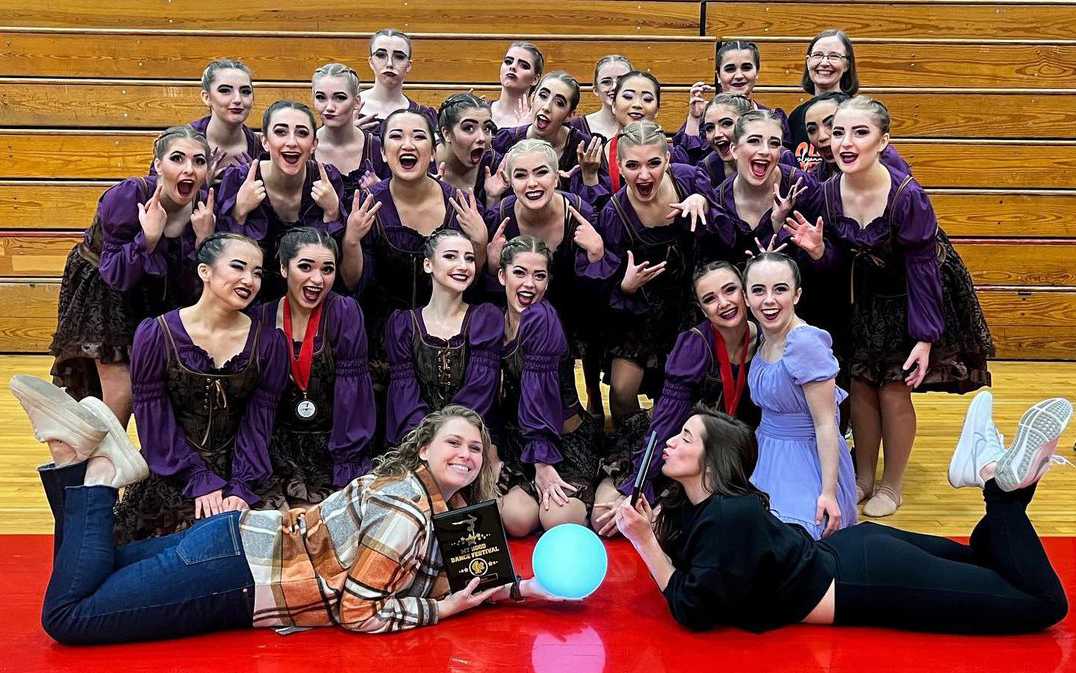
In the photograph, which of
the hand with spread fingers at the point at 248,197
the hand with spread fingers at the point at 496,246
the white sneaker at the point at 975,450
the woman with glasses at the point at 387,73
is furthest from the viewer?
the woman with glasses at the point at 387,73

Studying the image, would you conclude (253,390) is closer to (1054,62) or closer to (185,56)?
(185,56)

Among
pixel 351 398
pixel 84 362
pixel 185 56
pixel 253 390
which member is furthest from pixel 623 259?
pixel 185 56

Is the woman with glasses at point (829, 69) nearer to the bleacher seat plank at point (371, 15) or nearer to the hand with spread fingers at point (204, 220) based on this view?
the bleacher seat plank at point (371, 15)

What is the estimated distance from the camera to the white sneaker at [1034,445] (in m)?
2.66

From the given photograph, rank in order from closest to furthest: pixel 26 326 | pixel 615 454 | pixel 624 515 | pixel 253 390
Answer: pixel 624 515 < pixel 253 390 < pixel 615 454 < pixel 26 326

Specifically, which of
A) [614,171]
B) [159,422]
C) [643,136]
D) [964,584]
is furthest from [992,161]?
[159,422]

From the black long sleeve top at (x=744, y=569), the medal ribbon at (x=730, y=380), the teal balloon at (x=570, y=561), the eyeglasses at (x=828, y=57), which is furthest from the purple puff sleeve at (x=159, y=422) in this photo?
the eyeglasses at (x=828, y=57)

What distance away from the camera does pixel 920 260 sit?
11.8 ft

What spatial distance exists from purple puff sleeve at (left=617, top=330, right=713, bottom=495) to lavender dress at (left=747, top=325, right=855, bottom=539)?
0.17 metres

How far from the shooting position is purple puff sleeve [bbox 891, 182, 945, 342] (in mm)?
3537

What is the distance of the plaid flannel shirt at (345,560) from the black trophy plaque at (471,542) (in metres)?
0.05

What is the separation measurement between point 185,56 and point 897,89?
11.6ft

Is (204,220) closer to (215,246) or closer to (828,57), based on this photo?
Answer: (215,246)

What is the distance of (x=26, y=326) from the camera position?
5.91 metres
